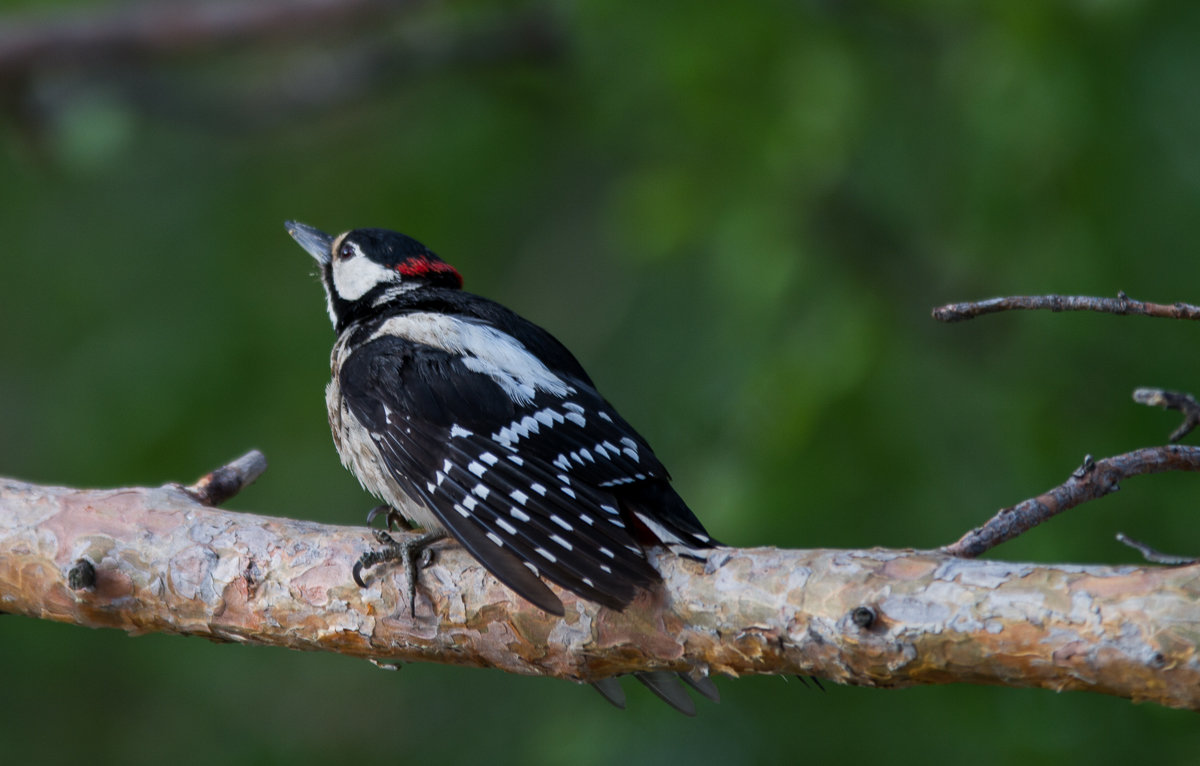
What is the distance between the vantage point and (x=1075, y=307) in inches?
80.4

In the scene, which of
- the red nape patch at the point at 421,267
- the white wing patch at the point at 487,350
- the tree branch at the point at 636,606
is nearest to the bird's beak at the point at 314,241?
the red nape patch at the point at 421,267

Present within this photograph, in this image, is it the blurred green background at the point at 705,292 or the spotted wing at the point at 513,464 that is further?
the blurred green background at the point at 705,292

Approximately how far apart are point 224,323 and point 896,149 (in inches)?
139

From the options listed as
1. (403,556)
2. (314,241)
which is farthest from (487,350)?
(314,241)

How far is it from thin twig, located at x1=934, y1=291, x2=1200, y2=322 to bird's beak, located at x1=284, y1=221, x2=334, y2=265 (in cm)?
258

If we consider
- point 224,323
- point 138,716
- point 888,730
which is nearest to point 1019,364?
point 888,730

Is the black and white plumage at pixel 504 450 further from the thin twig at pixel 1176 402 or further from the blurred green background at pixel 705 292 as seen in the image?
the blurred green background at pixel 705 292

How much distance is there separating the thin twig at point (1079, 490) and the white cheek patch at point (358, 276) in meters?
Answer: 2.28

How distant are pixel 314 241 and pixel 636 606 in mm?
2397

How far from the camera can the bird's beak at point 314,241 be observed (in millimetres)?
4191

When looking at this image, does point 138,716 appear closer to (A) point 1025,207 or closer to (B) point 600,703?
(B) point 600,703

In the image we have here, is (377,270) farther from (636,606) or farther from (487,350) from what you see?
(636,606)

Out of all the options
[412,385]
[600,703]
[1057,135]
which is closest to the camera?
[412,385]

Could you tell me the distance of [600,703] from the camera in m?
4.82
